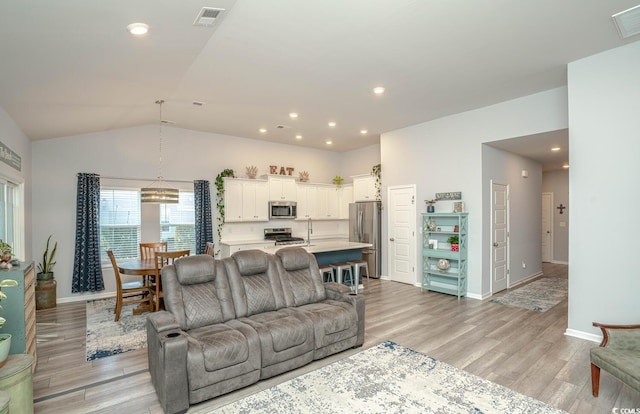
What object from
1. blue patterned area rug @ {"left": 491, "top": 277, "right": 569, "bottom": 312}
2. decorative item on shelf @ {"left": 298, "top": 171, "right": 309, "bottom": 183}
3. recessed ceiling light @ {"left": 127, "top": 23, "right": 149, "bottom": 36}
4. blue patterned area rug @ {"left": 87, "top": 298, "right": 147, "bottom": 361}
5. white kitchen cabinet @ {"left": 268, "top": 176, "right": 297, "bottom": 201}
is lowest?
blue patterned area rug @ {"left": 87, "top": 298, "right": 147, "bottom": 361}

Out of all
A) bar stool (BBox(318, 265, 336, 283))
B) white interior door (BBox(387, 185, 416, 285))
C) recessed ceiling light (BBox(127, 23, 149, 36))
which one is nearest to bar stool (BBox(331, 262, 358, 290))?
bar stool (BBox(318, 265, 336, 283))

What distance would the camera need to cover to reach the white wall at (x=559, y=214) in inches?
377

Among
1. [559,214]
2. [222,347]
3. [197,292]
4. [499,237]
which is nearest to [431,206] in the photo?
[499,237]

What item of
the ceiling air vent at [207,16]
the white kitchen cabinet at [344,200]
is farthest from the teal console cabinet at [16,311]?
the white kitchen cabinet at [344,200]

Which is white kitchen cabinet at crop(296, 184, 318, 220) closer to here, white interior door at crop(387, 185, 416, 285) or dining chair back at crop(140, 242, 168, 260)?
white interior door at crop(387, 185, 416, 285)

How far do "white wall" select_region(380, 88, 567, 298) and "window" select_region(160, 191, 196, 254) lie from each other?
14.6 feet

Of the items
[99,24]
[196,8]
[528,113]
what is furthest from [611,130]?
[99,24]

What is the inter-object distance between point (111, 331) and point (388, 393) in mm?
3752

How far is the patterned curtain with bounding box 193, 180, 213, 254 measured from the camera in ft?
22.8

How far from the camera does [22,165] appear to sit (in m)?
4.95

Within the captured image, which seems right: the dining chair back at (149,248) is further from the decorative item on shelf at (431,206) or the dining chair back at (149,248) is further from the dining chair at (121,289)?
the decorative item on shelf at (431,206)

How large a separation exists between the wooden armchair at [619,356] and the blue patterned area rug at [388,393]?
520 mm

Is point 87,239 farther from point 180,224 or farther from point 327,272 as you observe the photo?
point 327,272

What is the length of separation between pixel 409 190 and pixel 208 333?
5179 millimetres
